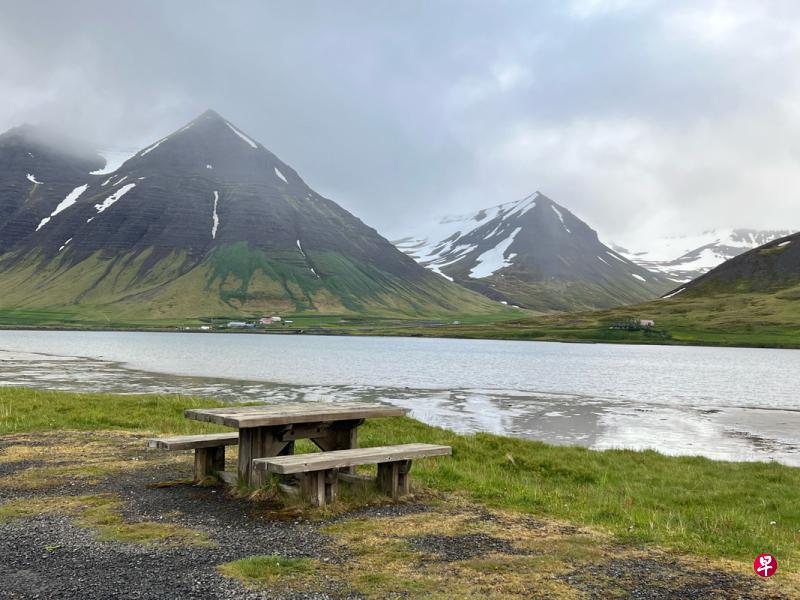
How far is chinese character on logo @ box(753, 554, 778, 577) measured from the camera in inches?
355

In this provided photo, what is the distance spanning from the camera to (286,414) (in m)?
13.0

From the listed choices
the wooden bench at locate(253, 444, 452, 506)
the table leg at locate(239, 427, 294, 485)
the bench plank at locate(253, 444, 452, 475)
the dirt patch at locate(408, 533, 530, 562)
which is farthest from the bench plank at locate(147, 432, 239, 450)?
the dirt patch at locate(408, 533, 530, 562)

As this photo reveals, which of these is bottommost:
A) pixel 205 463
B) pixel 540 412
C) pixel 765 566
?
pixel 540 412

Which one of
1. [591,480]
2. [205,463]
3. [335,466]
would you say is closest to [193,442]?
[205,463]

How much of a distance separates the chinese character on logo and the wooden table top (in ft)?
25.8

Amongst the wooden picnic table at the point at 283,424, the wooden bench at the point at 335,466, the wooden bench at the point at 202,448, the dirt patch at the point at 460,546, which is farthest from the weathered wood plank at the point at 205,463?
the dirt patch at the point at 460,546

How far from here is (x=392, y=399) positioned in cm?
4709

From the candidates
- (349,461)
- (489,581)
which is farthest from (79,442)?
(489,581)

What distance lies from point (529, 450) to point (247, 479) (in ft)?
42.3

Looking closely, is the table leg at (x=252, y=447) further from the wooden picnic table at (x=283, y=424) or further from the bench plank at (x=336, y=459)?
the bench plank at (x=336, y=459)

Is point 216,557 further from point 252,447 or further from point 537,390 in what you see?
point 537,390

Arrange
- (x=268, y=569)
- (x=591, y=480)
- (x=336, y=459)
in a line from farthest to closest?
(x=591, y=480), (x=336, y=459), (x=268, y=569)

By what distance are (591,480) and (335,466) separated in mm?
10602

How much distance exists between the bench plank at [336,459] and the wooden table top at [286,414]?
727mm
